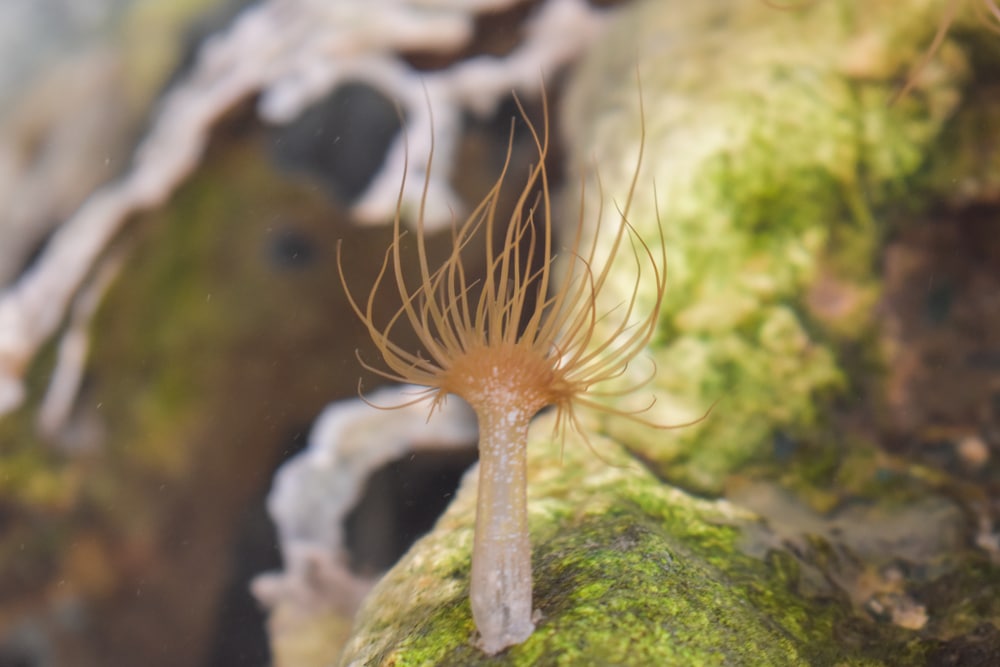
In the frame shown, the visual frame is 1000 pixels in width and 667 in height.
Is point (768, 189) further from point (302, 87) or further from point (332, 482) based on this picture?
point (332, 482)

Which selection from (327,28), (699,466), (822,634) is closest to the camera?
(822,634)

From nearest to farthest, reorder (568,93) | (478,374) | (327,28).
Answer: (478,374)
(327,28)
(568,93)

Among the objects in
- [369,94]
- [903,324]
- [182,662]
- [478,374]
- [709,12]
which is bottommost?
[182,662]

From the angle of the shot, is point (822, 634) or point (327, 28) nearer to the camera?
point (822, 634)

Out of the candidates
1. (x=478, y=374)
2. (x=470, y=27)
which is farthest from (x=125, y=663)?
(x=470, y=27)

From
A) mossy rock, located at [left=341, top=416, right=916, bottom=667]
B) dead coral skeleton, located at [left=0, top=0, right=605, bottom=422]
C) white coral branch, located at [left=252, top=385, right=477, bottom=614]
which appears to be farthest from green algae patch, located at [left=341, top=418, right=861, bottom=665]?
dead coral skeleton, located at [left=0, top=0, right=605, bottom=422]

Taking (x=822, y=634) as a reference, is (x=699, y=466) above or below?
above

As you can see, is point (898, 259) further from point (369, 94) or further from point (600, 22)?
point (369, 94)
